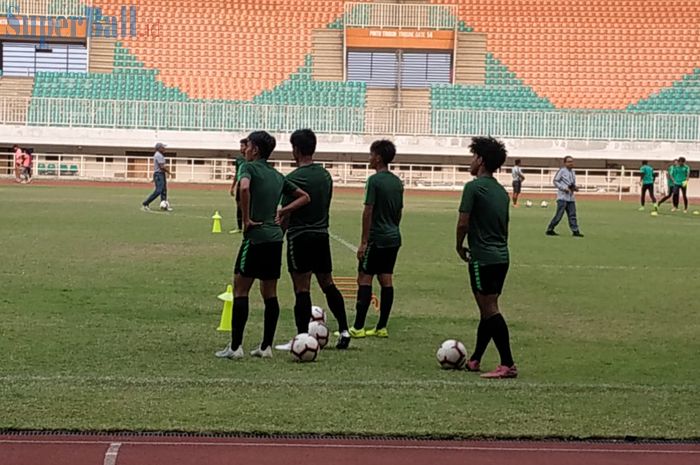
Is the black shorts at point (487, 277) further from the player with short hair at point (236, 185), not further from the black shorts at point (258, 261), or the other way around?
the player with short hair at point (236, 185)

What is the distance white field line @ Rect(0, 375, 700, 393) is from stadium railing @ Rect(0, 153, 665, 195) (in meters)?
41.4

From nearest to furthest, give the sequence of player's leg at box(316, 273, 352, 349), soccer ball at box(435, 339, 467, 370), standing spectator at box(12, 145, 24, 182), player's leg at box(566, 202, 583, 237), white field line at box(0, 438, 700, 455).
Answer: white field line at box(0, 438, 700, 455), soccer ball at box(435, 339, 467, 370), player's leg at box(316, 273, 352, 349), player's leg at box(566, 202, 583, 237), standing spectator at box(12, 145, 24, 182)

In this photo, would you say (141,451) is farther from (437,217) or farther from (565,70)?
(565,70)

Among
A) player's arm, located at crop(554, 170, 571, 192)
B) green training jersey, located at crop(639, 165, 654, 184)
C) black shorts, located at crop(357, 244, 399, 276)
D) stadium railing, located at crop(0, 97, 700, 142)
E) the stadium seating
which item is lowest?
black shorts, located at crop(357, 244, 399, 276)

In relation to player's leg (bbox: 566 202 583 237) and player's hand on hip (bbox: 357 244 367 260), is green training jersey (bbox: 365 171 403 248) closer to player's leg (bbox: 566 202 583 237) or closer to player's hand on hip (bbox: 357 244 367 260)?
player's hand on hip (bbox: 357 244 367 260)

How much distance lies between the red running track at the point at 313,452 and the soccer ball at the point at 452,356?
2.20 metres

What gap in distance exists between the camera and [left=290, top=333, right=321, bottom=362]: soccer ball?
26.8 ft

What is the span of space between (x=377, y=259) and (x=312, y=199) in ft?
3.71

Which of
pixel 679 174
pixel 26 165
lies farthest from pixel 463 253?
pixel 26 165

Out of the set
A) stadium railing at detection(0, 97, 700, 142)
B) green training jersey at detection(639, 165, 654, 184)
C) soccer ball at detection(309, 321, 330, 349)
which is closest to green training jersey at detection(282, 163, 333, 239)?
soccer ball at detection(309, 321, 330, 349)

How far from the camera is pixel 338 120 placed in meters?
50.5

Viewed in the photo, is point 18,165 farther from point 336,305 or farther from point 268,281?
point 268,281

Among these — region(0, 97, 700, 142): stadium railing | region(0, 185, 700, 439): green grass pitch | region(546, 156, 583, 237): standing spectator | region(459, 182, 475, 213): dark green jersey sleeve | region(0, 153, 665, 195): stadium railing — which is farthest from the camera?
region(0, 97, 700, 142): stadium railing

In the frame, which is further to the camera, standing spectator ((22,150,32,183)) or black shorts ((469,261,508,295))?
standing spectator ((22,150,32,183))
